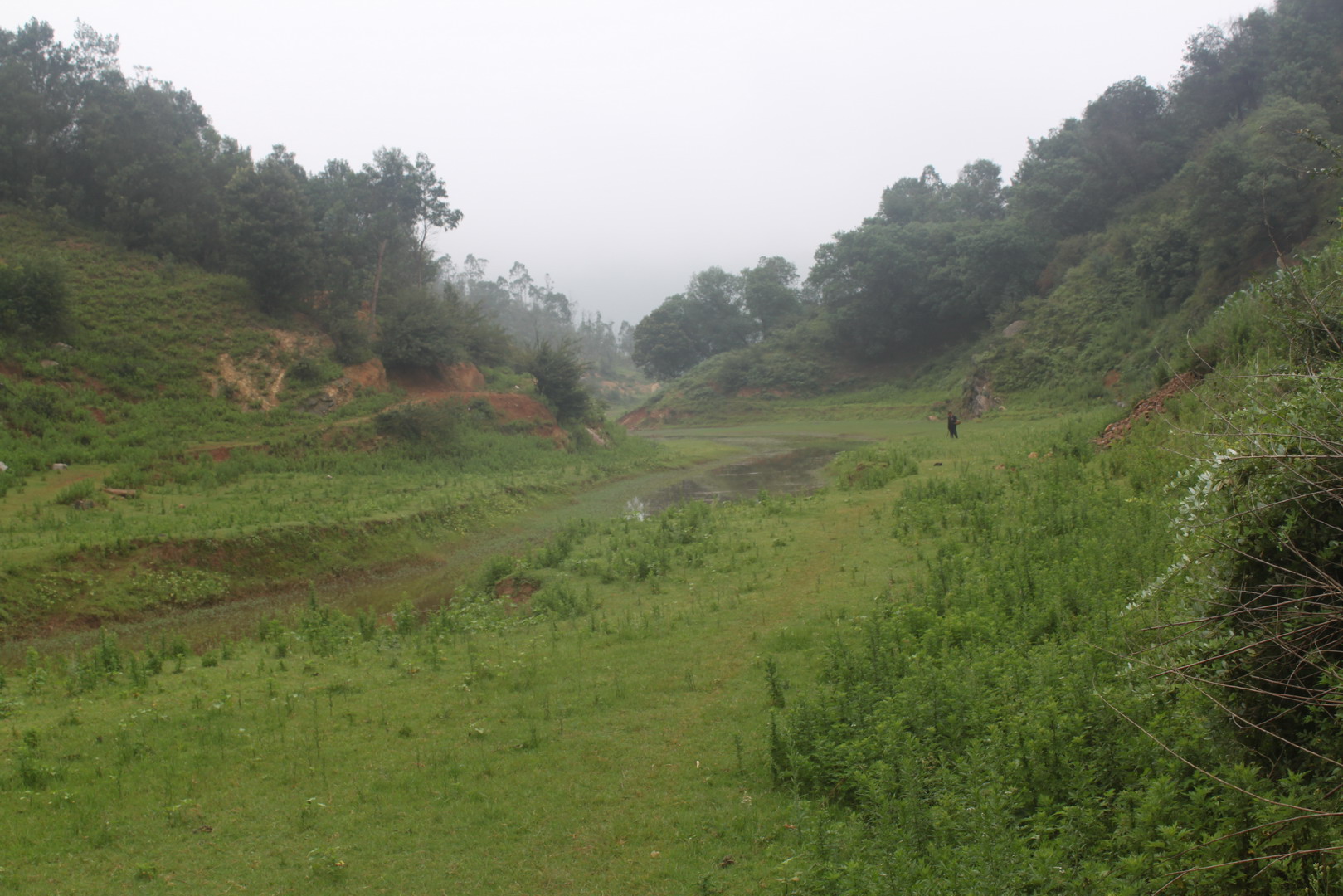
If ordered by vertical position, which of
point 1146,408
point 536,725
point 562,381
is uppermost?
point 562,381

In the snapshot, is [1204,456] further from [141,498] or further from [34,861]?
[141,498]

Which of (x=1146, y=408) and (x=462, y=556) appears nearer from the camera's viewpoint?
(x=1146, y=408)

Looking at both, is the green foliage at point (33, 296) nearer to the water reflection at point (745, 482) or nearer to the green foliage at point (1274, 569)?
the water reflection at point (745, 482)

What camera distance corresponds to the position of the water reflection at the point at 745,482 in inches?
1044

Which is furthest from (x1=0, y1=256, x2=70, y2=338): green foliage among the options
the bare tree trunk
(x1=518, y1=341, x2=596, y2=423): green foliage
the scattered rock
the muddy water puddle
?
the scattered rock

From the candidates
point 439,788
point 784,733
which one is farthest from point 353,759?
point 784,733

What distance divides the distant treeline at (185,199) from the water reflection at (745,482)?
12.1 metres

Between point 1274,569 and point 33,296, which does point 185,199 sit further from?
point 1274,569

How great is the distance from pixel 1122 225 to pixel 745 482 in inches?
1455

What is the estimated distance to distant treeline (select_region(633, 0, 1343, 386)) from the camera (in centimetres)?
3606

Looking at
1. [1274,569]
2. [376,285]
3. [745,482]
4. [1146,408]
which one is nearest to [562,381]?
[376,285]

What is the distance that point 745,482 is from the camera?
100ft

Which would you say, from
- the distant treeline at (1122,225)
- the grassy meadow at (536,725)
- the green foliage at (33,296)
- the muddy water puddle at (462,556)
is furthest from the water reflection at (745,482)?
the green foliage at (33,296)

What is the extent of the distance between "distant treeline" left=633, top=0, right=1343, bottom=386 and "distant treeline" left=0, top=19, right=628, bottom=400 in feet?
96.9
